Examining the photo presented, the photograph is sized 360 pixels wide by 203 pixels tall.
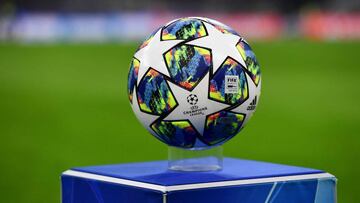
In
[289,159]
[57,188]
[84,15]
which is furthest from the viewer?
[84,15]

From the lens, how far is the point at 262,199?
13.0ft

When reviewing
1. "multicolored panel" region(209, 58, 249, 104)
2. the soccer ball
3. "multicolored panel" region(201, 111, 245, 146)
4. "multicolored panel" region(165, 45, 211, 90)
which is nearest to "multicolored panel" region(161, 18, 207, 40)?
the soccer ball

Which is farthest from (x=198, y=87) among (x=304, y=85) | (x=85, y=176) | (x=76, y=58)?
(x=76, y=58)

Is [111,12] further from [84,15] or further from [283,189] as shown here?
[283,189]

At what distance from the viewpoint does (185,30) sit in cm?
407

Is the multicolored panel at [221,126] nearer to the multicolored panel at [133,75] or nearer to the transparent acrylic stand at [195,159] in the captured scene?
the transparent acrylic stand at [195,159]

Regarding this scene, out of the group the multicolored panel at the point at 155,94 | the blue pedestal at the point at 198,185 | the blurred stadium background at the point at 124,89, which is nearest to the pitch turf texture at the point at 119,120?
the blurred stadium background at the point at 124,89

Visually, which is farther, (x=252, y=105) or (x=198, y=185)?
(x=252, y=105)

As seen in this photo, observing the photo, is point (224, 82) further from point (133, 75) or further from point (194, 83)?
point (133, 75)

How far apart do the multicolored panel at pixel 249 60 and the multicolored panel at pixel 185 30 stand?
0.20m

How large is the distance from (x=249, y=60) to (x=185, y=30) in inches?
14.1

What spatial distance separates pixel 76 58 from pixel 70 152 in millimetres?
9965

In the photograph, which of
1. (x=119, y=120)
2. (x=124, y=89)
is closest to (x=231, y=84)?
(x=119, y=120)

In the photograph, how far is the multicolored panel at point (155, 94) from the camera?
397cm
